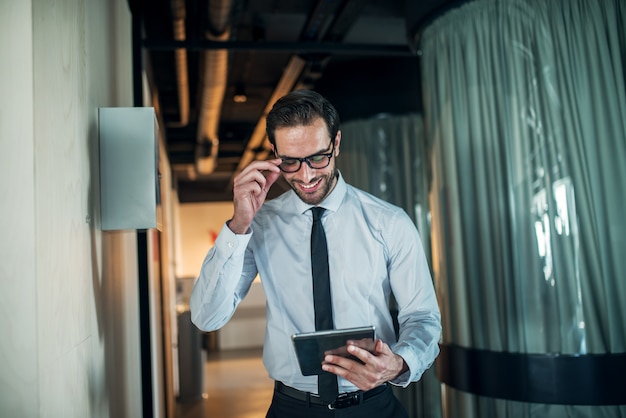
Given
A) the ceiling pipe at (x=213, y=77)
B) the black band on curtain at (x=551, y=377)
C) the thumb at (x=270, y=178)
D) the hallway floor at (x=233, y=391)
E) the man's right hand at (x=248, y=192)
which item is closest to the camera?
the man's right hand at (x=248, y=192)

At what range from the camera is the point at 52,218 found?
150 centimetres

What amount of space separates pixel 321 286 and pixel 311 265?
0.28 ft

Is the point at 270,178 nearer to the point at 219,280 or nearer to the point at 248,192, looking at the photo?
the point at 248,192

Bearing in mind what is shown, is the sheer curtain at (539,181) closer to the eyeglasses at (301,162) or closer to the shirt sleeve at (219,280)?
the eyeglasses at (301,162)

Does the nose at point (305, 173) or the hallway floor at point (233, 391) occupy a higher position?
the nose at point (305, 173)

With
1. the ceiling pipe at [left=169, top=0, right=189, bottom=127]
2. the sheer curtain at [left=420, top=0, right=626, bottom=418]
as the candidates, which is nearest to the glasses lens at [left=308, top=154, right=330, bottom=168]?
the sheer curtain at [left=420, top=0, right=626, bottom=418]

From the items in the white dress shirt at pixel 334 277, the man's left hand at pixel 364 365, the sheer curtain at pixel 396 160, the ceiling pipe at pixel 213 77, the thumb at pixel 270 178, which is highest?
the ceiling pipe at pixel 213 77

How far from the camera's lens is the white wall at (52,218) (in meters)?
1.33

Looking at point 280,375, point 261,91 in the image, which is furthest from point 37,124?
point 261,91

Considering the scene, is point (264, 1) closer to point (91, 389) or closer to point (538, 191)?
point (538, 191)

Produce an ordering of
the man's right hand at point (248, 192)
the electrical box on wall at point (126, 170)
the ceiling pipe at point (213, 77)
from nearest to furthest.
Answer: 1. the man's right hand at point (248, 192)
2. the electrical box on wall at point (126, 170)
3. the ceiling pipe at point (213, 77)

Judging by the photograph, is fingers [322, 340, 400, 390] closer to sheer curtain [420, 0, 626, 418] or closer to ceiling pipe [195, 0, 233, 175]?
sheer curtain [420, 0, 626, 418]

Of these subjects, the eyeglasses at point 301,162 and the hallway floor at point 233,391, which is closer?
the eyeglasses at point 301,162

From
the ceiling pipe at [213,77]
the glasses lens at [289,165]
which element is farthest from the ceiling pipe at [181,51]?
the glasses lens at [289,165]
